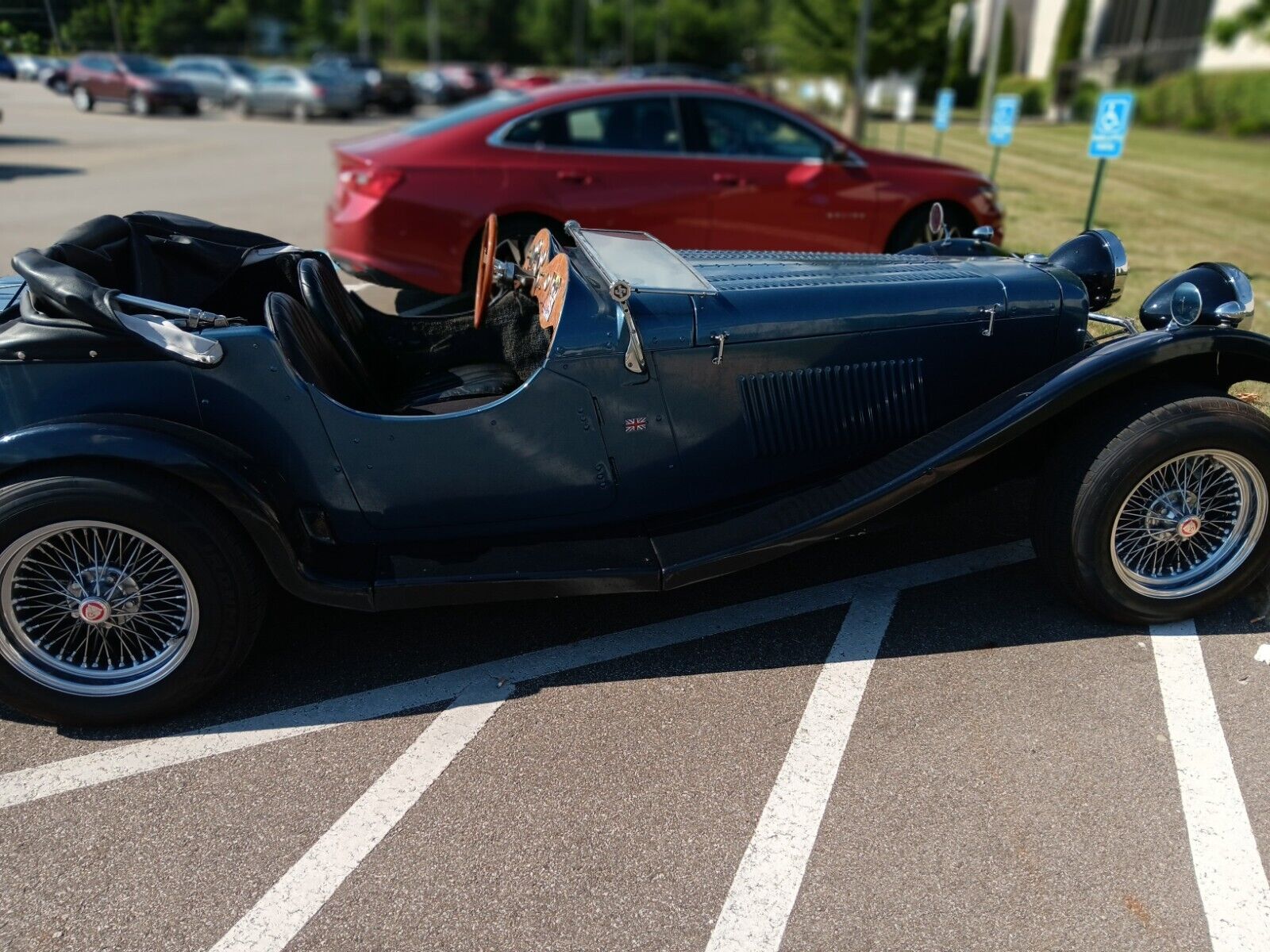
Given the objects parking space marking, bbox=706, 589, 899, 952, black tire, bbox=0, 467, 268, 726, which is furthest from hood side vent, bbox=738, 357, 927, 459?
black tire, bbox=0, 467, 268, 726

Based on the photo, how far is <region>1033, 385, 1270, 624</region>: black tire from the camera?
9.87 ft

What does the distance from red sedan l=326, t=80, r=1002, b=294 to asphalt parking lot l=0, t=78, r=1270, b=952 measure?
353cm

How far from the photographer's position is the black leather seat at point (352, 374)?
114 inches

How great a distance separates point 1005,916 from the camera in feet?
7.07

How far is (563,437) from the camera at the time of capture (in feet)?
9.76

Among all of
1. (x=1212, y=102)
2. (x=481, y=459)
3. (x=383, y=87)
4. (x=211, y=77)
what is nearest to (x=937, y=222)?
(x=481, y=459)

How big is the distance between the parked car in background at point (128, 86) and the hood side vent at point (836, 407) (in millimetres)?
27132

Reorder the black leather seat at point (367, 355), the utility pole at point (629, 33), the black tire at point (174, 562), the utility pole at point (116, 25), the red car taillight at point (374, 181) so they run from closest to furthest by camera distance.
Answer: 1. the black tire at point (174, 562)
2. the black leather seat at point (367, 355)
3. the red car taillight at point (374, 181)
4. the utility pole at point (116, 25)
5. the utility pole at point (629, 33)

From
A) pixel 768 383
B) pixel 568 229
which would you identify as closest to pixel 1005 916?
pixel 768 383

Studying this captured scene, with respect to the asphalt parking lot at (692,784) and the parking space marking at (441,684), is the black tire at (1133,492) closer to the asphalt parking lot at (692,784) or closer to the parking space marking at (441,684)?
the asphalt parking lot at (692,784)

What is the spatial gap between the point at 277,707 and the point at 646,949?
1438 mm

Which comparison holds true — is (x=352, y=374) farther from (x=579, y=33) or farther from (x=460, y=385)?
(x=579, y=33)

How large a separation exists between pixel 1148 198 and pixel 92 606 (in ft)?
47.5

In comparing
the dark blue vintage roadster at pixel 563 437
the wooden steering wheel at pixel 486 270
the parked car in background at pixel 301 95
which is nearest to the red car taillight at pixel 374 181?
the dark blue vintage roadster at pixel 563 437
